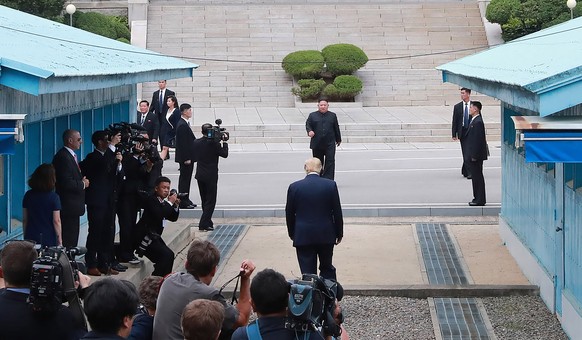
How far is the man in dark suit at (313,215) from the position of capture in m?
11.2

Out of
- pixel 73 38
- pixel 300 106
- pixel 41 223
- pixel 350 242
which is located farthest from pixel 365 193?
pixel 300 106

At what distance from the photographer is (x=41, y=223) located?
10.6 metres

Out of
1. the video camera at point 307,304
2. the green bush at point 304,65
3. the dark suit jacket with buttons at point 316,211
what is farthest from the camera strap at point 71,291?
the green bush at point 304,65

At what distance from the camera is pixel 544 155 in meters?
8.59

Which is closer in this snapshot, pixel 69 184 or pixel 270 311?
pixel 270 311

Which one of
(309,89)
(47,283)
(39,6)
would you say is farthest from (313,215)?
(39,6)

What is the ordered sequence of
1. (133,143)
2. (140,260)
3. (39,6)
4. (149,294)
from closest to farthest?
(149,294) → (133,143) → (140,260) → (39,6)

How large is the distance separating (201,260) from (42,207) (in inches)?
156

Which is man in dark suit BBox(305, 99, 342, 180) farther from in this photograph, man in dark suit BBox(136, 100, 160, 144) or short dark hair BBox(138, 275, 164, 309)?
short dark hair BBox(138, 275, 164, 309)

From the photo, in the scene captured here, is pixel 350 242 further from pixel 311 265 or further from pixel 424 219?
pixel 311 265

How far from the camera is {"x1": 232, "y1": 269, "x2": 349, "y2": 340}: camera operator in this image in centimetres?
591

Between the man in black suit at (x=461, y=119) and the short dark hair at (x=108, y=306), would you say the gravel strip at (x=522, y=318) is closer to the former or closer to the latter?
the short dark hair at (x=108, y=306)

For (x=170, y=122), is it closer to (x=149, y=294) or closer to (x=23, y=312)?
(x=149, y=294)

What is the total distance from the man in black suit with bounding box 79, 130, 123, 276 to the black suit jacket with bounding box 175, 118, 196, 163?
6532 mm
